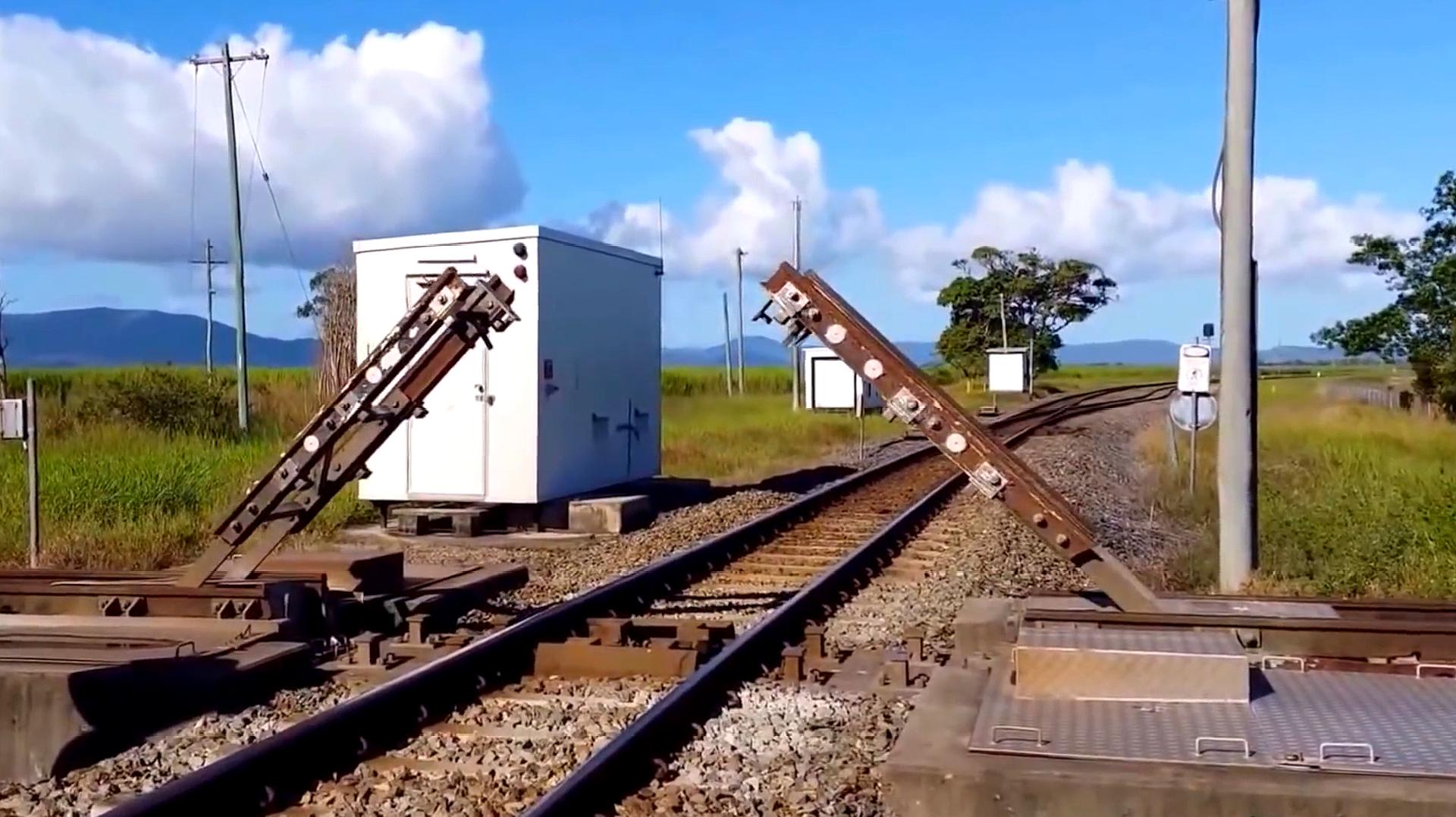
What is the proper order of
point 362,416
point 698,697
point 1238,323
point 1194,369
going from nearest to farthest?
1. point 698,697
2. point 362,416
3. point 1238,323
4. point 1194,369

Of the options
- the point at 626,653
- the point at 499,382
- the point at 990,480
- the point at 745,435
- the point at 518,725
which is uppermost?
the point at 499,382

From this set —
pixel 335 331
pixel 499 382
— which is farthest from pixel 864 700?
pixel 335 331

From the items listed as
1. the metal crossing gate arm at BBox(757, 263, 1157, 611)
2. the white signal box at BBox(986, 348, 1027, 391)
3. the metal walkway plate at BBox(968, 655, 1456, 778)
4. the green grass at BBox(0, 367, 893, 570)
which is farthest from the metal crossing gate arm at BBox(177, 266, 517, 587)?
the white signal box at BBox(986, 348, 1027, 391)

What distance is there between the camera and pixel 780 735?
6242 mm

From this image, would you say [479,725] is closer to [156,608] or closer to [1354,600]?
[156,608]

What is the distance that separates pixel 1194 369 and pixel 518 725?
1016cm

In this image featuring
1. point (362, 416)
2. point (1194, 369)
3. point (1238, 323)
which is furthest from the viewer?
point (1194, 369)

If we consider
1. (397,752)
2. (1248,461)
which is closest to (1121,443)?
(1248,461)

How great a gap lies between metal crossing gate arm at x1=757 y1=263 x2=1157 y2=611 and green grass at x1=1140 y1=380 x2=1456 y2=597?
300cm

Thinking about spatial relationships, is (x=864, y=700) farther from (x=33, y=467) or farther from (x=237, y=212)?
(x=237, y=212)

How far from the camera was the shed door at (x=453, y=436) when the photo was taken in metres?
15.1

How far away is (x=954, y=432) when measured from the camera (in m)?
6.80

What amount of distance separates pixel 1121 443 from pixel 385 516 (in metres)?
20.5

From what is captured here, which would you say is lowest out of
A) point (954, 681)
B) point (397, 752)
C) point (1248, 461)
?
point (397, 752)
